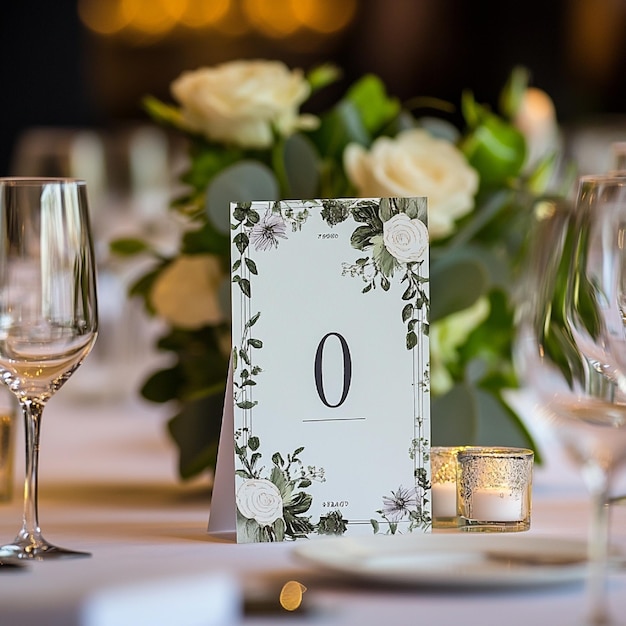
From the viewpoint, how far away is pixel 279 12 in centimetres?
745

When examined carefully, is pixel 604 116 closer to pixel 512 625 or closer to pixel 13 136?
pixel 13 136

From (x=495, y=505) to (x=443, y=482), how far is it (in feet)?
0.23

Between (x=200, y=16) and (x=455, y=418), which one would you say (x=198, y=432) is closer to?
(x=455, y=418)

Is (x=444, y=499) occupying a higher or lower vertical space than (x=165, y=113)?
lower

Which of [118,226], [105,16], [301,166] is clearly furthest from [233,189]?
[105,16]

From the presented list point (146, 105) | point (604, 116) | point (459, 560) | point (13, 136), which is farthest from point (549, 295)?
point (604, 116)

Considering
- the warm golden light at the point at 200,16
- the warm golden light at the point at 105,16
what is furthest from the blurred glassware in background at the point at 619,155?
the warm golden light at the point at 105,16

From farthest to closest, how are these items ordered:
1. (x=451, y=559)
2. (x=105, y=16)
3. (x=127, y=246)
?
1. (x=105, y=16)
2. (x=127, y=246)
3. (x=451, y=559)

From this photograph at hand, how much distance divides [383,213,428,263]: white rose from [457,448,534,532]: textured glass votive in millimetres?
159

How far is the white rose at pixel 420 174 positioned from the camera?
1.08m

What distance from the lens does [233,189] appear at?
3.61 ft

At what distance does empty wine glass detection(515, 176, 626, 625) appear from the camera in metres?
0.72

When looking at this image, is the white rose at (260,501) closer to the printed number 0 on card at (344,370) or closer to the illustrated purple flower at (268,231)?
the printed number 0 on card at (344,370)

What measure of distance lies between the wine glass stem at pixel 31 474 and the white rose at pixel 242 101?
42 centimetres
